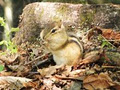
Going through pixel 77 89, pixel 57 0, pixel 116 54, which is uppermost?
pixel 57 0

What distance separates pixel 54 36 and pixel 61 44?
0.45ft

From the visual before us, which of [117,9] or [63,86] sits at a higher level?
[117,9]

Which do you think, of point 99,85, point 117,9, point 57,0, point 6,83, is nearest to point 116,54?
point 99,85

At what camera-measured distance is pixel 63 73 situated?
3562 millimetres

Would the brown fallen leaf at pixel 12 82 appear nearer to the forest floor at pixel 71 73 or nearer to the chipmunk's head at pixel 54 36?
the forest floor at pixel 71 73

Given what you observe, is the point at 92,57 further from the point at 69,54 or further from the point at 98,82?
the point at 98,82

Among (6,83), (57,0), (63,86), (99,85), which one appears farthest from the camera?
(57,0)

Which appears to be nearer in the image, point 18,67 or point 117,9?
point 18,67

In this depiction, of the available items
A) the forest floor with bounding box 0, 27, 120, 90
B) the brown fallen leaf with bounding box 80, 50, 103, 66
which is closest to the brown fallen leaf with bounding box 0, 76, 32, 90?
the forest floor with bounding box 0, 27, 120, 90

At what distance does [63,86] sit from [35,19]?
280 centimetres

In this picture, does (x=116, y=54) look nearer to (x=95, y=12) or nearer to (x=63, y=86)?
(x=63, y=86)

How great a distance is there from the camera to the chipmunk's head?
347 centimetres

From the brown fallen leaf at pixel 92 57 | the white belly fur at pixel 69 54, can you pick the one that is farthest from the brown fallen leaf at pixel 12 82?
the brown fallen leaf at pixel 92 57

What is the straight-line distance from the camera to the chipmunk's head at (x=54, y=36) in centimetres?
347
